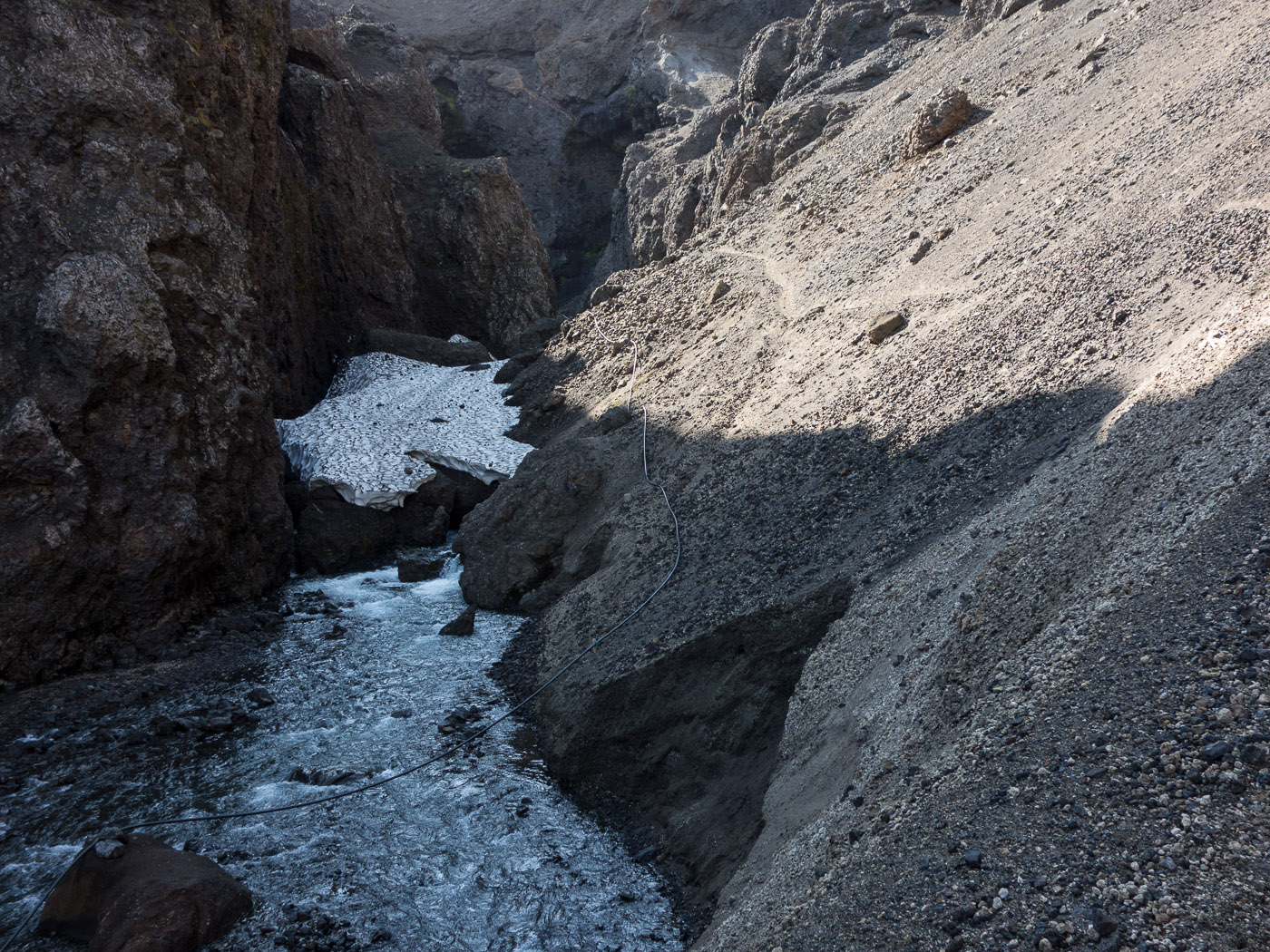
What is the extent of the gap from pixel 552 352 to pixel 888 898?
54.7 ft

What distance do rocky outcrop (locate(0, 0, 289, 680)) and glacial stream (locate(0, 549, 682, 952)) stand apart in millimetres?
1933

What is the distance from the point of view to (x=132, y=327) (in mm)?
10680

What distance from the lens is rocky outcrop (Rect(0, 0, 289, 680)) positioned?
993cm

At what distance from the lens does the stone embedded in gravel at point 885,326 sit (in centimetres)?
1091

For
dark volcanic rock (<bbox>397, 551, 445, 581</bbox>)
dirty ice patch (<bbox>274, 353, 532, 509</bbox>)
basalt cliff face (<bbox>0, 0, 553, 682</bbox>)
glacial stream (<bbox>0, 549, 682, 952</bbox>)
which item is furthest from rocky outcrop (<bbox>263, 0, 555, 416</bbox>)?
glacial stream (<bbox>0, 549, 682, 952</bbox>)

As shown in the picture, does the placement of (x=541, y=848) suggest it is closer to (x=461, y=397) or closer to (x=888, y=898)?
(x=888, y=898)

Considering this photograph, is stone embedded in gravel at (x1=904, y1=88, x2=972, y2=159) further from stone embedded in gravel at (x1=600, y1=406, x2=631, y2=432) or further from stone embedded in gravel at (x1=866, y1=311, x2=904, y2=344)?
stone embedded in gravel at (x1=600, y1=406, x2=631, y2=432)

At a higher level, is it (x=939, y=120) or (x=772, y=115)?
(x=772, y=115)

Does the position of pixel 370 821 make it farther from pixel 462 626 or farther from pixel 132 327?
pixel 132 327

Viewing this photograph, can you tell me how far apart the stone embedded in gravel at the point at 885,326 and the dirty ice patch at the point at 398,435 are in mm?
7360

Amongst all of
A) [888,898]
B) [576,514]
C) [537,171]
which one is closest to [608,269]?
[537,171]

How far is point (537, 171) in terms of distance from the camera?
4756 cm

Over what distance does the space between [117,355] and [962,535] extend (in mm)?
9836

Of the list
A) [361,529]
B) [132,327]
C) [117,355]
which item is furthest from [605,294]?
[117,355]
